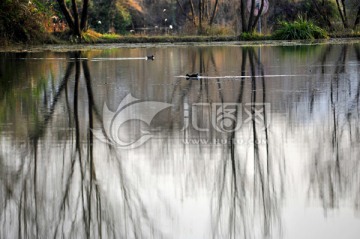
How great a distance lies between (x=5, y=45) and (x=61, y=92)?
→ 16.2m

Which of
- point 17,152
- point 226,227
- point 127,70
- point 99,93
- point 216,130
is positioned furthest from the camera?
point 127,70

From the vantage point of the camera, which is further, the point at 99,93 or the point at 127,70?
the point at 127,70

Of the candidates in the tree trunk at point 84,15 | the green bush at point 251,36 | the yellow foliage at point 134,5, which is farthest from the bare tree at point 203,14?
the yellow foliage at point 134,5

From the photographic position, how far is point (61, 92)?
40.6 feet

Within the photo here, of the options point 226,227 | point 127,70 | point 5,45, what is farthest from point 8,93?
point 5,45

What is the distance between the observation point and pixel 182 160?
6.93 metres

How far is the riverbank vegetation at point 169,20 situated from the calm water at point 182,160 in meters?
16.2

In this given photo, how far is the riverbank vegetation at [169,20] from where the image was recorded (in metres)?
→ 29.0

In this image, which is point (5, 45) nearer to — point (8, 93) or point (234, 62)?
point (234, 62)
